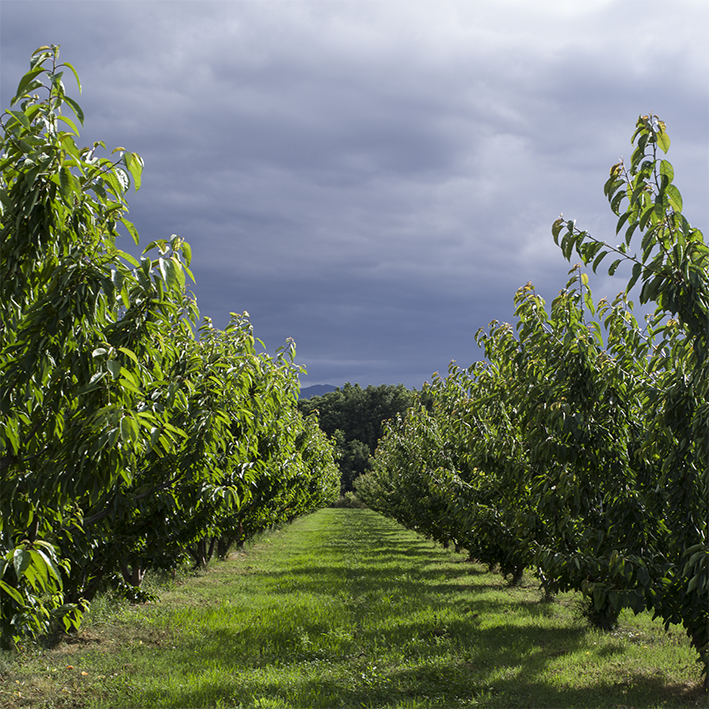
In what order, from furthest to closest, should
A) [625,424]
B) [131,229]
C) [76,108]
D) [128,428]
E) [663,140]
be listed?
1. [625,424]
2. [663,140]
3. [131,229]
4. [76,108]
5. [128,428]

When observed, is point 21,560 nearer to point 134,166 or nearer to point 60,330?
point 60,330

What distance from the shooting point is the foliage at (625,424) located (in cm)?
504

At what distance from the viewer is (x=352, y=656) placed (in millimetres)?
8039

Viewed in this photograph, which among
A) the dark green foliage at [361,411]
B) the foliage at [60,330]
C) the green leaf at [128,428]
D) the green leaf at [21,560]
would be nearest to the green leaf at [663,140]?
the foliage at [60,330]

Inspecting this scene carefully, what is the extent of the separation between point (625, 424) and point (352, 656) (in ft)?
17.0

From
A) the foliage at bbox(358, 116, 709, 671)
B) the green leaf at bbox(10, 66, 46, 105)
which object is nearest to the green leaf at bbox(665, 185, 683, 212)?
the foliage at bbox(358, 116, 709, 671)

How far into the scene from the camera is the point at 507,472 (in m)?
9.02

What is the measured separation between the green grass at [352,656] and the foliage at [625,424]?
1.00 m

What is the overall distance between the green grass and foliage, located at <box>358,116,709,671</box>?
3.29 feet

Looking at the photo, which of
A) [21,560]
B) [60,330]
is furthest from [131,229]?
[21,560]

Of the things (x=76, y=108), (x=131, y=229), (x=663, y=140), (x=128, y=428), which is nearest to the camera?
(x=128, y=428)

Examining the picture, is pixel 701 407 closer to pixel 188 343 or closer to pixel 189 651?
pixel 188 343

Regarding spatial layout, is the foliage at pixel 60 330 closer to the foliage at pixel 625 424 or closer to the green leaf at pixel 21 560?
the green leaf at pixel 21 560

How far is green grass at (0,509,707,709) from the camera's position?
21.2 ft
